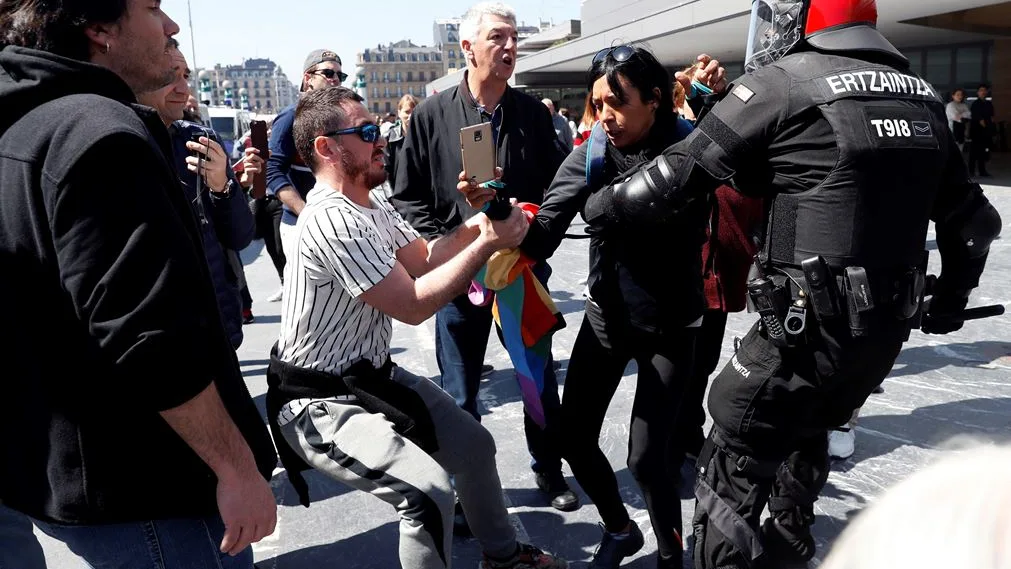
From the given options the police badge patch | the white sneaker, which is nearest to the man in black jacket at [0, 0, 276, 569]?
the police badge patch

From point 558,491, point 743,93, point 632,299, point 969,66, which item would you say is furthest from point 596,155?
point 969,66

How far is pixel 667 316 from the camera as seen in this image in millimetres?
2703

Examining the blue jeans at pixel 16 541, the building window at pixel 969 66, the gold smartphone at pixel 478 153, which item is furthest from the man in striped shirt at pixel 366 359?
the building window at pixel 969 66

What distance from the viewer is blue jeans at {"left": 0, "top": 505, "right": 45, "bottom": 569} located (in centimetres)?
191

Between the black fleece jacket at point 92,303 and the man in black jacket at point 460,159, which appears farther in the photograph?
the man in black jacket at point 460,159

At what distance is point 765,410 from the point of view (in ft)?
7.44

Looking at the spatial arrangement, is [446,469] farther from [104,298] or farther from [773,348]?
[104,298]

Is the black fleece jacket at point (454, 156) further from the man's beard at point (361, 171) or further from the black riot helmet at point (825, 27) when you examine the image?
the black riot helmet at point (825, 27)

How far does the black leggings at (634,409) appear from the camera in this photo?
8.92 ft

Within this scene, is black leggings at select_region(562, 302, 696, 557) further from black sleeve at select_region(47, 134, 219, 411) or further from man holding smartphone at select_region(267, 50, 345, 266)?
man holding smartphone at select_region(267, 50, 345, 266)

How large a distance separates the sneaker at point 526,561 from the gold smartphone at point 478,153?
4.46 feet

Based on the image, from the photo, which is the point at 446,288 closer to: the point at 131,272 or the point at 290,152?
the point at 131,272

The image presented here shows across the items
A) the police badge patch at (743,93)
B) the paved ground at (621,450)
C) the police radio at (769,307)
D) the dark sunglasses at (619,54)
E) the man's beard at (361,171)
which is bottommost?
the paved ground at (621,450)

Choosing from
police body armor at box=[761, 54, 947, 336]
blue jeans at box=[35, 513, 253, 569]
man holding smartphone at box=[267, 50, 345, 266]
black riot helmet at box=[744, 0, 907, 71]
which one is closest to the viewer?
blue jeans at box=[35, 513, 253, 569]
